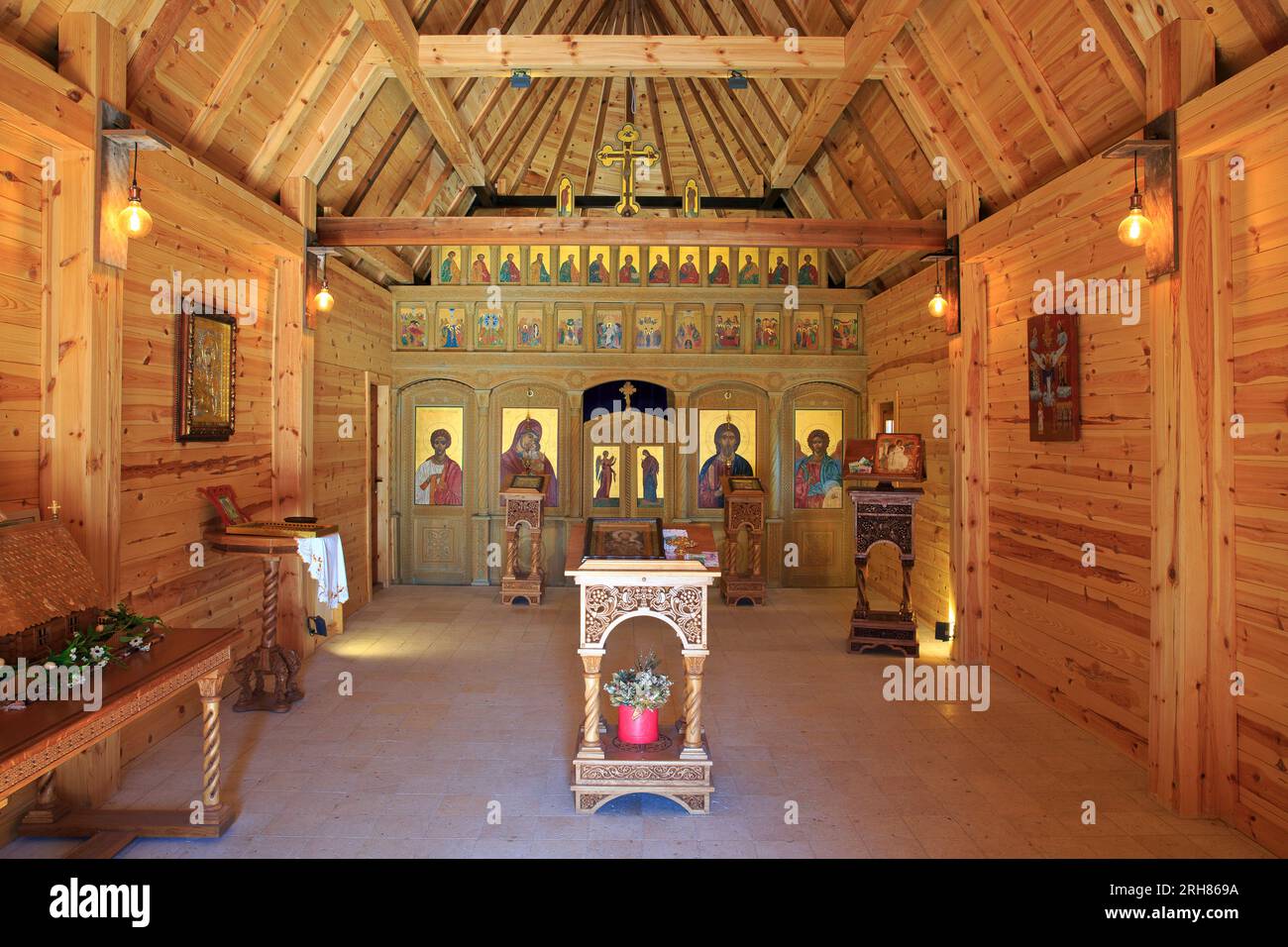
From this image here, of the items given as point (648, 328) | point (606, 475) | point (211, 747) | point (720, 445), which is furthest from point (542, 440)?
point (211, 747)

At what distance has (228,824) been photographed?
156 inches

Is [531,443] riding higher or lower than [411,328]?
lower

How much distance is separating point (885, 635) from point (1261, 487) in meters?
4.04

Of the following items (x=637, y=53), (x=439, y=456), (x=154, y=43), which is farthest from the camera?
(x=439, y=456)

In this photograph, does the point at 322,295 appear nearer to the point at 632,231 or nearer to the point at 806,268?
the point at 632,231

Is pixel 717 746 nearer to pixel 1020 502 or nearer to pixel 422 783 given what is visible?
pixel 422 783

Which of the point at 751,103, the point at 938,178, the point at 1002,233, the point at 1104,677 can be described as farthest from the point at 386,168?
the point at 1104,677

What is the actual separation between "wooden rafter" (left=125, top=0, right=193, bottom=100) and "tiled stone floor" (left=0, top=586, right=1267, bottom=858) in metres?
4.31

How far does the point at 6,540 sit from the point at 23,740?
40.3 inches

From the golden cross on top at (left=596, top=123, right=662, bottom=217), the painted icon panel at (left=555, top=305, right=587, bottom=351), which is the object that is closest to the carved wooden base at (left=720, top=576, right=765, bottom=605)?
the painted icon panel at (left=555, top=305, right=587, bottom=351)

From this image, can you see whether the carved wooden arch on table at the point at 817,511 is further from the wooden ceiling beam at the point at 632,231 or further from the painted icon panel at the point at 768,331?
the wooden ceiling beam at the point at 632,231

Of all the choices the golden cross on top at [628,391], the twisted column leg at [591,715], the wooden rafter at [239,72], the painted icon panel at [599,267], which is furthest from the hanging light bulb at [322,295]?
the twisted column leg at [591,715]

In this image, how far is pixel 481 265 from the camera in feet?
35.6

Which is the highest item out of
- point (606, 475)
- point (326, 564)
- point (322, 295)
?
point (322, 295)
